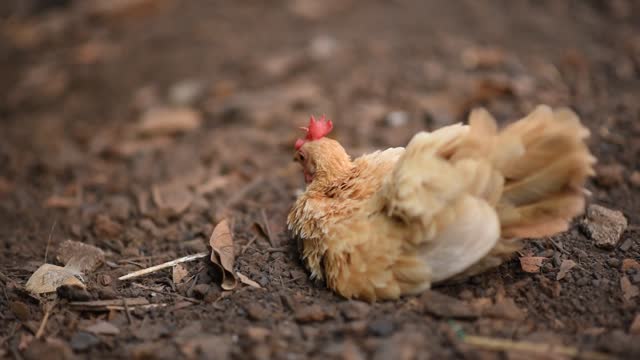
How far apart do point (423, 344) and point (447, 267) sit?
0.34 metres

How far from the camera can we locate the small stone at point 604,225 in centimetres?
299

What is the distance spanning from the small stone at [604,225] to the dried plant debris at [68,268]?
2.49 meters

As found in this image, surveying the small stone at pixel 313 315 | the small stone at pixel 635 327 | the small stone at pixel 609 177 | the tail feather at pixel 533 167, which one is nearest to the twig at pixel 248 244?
the small stone at pixel 313 315

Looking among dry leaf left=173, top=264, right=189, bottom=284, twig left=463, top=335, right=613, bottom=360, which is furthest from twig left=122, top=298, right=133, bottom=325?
twig left=463, top=335, right=613, bottom=360

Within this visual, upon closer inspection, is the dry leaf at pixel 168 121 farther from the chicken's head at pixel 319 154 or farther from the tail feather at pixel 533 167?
the tail feather at pixel 533 167

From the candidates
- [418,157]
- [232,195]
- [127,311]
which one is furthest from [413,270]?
[232,195]

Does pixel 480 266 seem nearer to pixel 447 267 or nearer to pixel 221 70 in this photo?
pixel 447 267

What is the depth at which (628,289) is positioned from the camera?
266cm

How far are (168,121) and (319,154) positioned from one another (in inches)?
104

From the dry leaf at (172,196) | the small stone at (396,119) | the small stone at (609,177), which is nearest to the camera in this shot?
the small stone at (609,177)

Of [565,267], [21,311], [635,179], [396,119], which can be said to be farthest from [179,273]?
[635,179]

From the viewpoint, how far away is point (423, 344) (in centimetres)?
233

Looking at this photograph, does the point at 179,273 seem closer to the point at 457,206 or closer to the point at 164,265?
the point at 164,265

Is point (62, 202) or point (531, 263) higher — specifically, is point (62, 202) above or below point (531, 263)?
below
